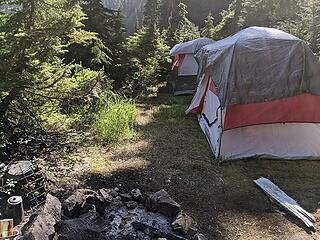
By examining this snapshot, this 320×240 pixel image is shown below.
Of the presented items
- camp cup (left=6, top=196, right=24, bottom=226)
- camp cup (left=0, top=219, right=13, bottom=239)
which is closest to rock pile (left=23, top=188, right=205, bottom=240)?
camp cup (left=0, top=219, right=13, bottom=239)

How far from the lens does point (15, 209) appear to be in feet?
11.4

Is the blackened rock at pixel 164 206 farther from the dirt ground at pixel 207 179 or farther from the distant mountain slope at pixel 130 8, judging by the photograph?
the distant mountain slope at pixel 130 8

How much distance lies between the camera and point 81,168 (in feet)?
15.8

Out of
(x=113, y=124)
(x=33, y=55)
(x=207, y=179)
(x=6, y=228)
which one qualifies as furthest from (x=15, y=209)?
(x=113, y=124)

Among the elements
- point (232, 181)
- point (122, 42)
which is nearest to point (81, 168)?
point (232, 181)

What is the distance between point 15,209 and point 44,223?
0.66m

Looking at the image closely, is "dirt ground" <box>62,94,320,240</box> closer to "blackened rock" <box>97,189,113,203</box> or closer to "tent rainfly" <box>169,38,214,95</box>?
"blackened rock" <box>97,189,113,203</box>

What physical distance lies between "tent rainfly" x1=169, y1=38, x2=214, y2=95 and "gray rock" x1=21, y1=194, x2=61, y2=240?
830 cm

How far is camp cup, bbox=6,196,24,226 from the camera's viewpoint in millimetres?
3449

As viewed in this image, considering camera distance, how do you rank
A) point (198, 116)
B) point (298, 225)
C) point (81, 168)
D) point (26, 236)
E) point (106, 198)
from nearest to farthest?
point (26, 236) → point (106, 198) → point (298, 225) → point (81, 168) → point (198, 116)

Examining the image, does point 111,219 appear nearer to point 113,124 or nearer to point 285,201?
point 285,201

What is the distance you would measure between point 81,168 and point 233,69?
2829 millimetres

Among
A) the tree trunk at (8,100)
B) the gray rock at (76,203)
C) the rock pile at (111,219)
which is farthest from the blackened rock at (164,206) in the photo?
the tree trunk at (8,100)

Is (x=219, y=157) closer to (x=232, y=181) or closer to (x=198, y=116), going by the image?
(x=232, y=181)
